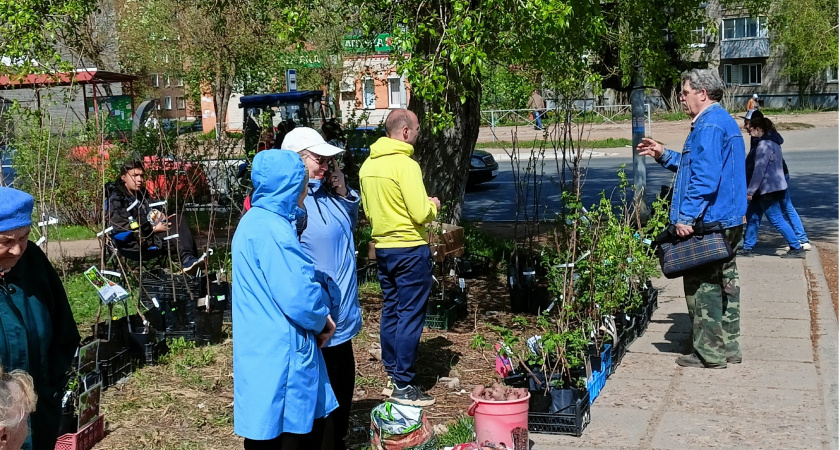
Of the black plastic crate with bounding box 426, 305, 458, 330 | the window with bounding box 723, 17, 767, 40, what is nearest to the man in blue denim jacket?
the black plastic crate with bounding box 426, 305, 458, 330

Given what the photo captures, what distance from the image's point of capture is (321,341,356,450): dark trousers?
469cm

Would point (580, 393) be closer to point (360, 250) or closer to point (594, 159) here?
point (360, 250)

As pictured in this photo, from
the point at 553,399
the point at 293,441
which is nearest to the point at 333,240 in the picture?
the point at 293,441

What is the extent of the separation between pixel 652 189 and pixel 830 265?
7.29m

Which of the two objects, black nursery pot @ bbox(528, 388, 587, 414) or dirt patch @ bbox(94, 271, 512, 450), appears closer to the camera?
black nursery pot @ bbox(528, 388, 587, 414)

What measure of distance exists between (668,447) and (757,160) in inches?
245

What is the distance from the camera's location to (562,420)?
5086mm

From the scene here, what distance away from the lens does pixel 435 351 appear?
697 centimetres

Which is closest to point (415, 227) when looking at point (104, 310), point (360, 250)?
point (104, 310)

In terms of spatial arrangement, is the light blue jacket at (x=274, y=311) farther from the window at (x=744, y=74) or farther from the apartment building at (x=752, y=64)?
the window at (x=744, y=74)

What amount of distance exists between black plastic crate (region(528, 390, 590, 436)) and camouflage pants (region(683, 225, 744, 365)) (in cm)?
138

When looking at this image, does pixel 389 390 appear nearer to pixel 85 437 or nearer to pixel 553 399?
pixel 553 399

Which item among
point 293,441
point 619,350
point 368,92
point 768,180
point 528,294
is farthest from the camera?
point 368,92

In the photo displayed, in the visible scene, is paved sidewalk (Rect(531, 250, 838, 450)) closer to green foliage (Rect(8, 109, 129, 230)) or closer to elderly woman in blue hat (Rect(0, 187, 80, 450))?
elderly woman in blue hat (Rect(0, 187, 80, 450))
